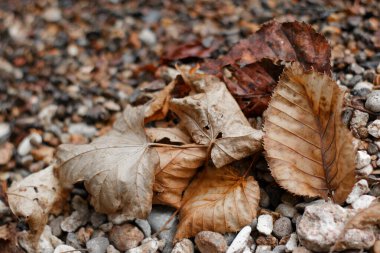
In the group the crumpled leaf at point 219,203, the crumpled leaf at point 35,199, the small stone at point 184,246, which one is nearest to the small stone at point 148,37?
the crumpled leaf at point 35,199

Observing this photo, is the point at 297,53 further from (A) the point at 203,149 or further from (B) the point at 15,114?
(B) the point at 15,114

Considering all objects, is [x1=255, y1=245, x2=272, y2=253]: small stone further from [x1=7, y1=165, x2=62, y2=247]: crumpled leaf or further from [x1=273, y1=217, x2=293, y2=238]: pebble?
[x1=7, y1=165, x2=62, y2=247]: crumpled leaf

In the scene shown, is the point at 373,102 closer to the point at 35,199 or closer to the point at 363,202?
the point at 363,202

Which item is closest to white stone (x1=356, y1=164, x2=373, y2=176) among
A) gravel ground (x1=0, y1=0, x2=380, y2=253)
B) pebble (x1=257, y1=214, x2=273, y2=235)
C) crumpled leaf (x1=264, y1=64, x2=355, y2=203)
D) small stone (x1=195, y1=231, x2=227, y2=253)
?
gravel ground (x1=0, y1=0, x2=380, y2=253)

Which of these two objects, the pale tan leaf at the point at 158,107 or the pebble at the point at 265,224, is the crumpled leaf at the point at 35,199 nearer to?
the pale tan leaf at the point at 158,107

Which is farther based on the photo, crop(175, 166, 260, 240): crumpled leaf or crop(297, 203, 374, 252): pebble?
crop(175, 166, 260, 240): crumpled leaf

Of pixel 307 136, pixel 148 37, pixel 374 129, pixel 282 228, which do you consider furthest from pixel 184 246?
pixel 148 37
